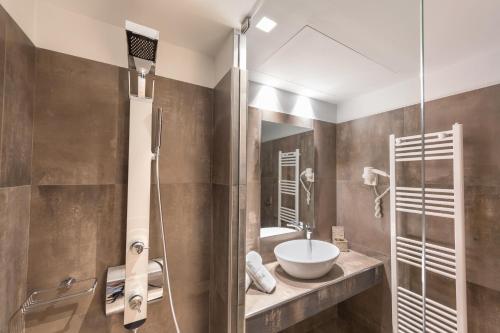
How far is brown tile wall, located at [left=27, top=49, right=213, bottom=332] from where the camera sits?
33.9 inches

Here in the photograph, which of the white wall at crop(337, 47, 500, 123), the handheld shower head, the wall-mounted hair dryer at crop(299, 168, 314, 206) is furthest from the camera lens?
the wall-mounted hair dryer at crop(299, 168, 314, 206)

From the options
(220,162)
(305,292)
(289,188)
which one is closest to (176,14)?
(220,162)

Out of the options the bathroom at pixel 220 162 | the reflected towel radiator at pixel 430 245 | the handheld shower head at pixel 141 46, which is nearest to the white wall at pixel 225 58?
the bathroom at pixel 220 162

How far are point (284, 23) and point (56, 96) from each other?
119cm

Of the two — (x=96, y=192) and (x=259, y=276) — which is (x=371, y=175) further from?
(x=96, y=192)

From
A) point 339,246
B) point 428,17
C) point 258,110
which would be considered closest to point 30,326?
point 258,110

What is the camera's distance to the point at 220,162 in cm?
113

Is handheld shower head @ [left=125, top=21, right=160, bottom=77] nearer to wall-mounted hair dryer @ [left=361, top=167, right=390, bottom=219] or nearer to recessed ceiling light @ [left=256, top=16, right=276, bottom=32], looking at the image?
recessed ceiling light @ [left=256, top=16, right=276, bottom=32]

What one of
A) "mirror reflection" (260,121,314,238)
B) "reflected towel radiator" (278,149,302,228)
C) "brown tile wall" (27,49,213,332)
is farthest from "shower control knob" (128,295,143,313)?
"reflected towel radiator" (278,149,302,228)

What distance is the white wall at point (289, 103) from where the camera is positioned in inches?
56.6

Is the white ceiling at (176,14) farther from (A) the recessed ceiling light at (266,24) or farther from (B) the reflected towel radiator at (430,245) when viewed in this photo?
(B) the reflected towel radiator at (430,245)

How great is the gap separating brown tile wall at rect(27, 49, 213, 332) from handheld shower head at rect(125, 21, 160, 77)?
0.63 feet

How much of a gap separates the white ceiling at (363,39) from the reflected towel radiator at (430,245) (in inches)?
16.6

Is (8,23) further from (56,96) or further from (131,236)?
(131,236)
